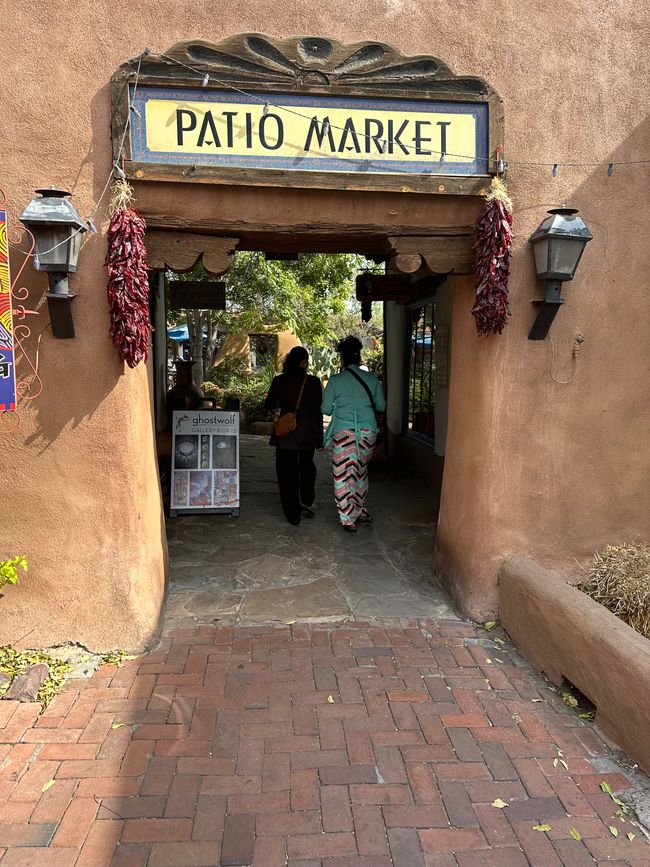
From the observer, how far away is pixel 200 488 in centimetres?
660

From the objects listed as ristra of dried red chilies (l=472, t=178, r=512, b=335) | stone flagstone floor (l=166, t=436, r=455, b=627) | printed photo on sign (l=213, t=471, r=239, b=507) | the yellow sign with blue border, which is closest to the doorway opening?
stone flagstone floor (l=166, t=436, r=455, b=627)

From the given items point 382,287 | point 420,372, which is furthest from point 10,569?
point 420,372

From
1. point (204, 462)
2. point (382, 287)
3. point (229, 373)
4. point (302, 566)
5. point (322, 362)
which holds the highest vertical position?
point (382, 287)

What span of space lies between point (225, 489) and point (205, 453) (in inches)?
17.6

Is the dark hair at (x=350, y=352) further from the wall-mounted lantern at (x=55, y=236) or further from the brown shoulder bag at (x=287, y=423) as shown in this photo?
the wall-mounted lantern at (x=55, y=236)

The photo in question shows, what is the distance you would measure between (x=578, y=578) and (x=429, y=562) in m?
1.31

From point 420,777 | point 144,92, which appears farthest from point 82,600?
point 144,92

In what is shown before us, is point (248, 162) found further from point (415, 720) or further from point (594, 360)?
point (415, 720)

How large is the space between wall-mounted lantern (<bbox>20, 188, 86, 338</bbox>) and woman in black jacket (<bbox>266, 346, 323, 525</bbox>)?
9.51 feet

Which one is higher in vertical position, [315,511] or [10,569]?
[10,569]

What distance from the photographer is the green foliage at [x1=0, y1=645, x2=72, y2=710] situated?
3.52 metres

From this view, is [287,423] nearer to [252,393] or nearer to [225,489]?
[225,489]

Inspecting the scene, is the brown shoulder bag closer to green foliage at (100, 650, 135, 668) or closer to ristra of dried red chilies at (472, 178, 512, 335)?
ristra of dried red chilies at (472, 178, 512, 335)

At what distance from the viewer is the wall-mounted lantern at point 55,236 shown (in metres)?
3.37
